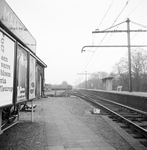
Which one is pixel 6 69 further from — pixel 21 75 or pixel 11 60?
pixel 21 75

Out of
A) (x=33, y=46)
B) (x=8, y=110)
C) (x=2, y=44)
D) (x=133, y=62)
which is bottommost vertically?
(x=8, y=110)

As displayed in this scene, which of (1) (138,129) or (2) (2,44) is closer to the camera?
(2) (2,44)

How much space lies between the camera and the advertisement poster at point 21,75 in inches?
175

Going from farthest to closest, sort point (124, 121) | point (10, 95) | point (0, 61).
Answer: point (124, 121), point (10, 95), point (0, 61)

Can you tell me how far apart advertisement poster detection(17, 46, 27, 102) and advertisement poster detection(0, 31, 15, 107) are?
21.9 inches

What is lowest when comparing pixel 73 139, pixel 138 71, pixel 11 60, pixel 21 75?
pixel 73 139

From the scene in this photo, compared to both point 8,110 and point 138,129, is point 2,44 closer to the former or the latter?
point 8,110

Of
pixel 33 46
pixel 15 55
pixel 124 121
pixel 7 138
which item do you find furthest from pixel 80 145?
pixel 124 121

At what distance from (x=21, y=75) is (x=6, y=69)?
3.66 feet

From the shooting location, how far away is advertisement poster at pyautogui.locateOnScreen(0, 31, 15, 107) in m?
3.39

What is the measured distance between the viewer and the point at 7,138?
15.6 feet

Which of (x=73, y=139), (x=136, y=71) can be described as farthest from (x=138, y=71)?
(x=73, y=139)

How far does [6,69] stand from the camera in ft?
11.8

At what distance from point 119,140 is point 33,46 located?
4088 millimetres
